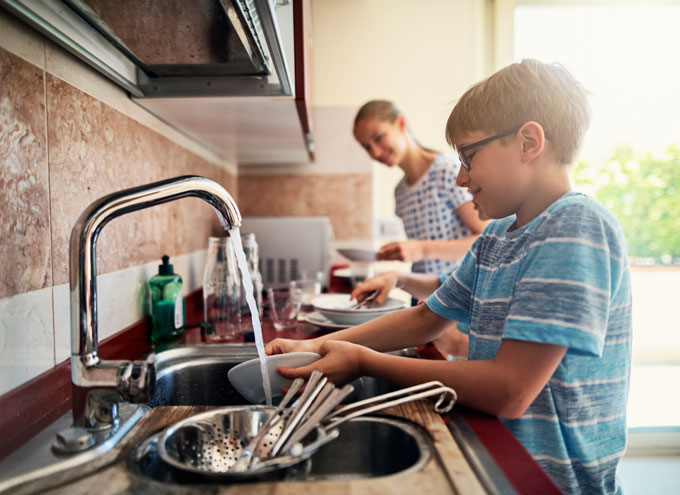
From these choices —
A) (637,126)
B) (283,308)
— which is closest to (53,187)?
(283,308)

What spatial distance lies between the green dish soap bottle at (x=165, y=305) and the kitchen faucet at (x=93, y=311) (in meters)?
0.52

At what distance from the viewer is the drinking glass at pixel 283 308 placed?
130 centimetres

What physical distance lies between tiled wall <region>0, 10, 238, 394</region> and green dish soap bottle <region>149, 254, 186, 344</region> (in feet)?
0.11

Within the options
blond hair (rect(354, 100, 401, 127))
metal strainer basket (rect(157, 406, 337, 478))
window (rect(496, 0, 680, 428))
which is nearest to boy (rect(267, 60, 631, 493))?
metal strainer basket (rect(157, 406, 337, 478))

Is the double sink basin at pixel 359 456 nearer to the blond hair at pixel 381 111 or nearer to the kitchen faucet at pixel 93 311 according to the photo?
the kitchen faucet at pixel 93 311

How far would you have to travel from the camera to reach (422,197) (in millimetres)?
1984

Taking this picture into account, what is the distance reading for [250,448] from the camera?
1.97ft

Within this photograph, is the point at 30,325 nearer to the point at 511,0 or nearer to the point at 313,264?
the point at 313,264

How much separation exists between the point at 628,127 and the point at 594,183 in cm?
34

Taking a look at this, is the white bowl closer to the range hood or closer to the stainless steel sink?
the stainless steel sink

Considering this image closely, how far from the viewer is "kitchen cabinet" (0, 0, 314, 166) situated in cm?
72

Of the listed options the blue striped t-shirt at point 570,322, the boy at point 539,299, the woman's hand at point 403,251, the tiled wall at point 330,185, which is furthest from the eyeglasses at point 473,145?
the tiled wall at point 330,185

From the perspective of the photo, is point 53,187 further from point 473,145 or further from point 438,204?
point 438,204

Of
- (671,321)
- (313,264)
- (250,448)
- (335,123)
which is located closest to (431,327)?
(250,448)
